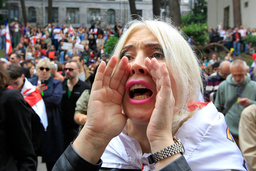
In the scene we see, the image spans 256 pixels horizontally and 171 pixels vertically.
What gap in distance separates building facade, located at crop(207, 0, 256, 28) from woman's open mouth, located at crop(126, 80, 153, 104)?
23.7 metres

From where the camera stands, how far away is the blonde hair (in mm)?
1655

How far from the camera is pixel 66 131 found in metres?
5.30

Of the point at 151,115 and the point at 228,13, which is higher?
the point at 228,13

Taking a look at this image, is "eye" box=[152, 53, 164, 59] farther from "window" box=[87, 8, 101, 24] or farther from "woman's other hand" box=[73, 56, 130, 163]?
"window" box=[87, 8, 101, 24]

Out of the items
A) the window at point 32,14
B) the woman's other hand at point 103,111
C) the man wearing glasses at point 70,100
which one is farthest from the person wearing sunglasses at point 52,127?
the window at point 32,14

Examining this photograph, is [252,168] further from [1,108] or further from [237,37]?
[237,37]

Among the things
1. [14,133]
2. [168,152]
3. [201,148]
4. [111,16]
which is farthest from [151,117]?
[111,16]

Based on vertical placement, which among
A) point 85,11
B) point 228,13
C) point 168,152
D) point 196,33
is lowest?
point 168,152

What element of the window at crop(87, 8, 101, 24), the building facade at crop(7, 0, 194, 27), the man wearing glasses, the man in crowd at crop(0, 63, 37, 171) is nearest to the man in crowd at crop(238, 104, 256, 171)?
the man in crowd at crop(0, 63, 37, 171)

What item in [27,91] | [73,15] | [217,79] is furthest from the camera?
[73,15]

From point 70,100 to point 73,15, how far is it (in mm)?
45710

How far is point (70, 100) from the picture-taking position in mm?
5223

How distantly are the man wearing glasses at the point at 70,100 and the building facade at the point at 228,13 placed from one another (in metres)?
20.7

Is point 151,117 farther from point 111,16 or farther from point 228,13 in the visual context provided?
point 111,16
